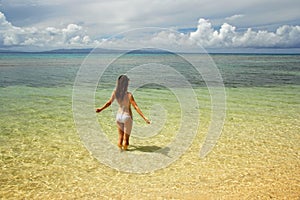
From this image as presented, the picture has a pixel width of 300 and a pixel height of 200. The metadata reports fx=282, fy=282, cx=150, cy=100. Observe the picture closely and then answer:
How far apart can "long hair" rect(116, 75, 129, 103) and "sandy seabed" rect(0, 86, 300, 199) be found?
1830mm

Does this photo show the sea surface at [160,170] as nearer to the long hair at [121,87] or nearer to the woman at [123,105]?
the woman at [123,105]

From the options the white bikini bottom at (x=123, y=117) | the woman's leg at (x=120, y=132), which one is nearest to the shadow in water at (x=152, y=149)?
the woman's leg at (x=120, y=132)

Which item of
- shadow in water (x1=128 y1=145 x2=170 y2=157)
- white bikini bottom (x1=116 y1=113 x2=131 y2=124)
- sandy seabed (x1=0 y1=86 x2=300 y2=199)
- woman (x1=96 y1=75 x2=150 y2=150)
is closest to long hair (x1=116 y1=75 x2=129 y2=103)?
woman (x1=96 y1=75 x2=150 y2=150)

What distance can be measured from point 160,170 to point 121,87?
2346mm

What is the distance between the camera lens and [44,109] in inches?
531

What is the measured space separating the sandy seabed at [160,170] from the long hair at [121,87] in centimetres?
183

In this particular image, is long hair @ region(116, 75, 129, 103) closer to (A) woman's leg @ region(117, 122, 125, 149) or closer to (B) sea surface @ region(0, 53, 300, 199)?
(A) woman's leg @ region(117, 122, 125, 149)

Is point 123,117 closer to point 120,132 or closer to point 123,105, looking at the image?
point 123,105

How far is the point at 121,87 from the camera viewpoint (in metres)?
7.43

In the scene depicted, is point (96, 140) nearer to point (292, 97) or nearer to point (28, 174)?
point (28, 174)

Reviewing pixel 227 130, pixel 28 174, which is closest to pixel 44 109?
pixel 28 174

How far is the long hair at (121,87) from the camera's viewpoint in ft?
24.0

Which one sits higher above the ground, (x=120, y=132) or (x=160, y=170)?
(x=120, y=132)

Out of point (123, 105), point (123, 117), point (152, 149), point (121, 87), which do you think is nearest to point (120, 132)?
point (123, 117)
